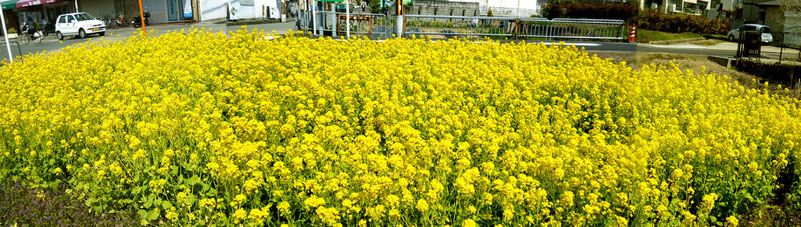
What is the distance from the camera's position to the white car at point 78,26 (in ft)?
98.2

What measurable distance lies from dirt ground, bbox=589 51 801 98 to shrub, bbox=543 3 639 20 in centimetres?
1757

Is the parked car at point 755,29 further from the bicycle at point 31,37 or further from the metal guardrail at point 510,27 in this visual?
the bicycle at point 31,37

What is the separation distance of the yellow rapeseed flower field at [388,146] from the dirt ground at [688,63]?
7447 mm

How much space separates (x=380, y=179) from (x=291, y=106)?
2.64 meters

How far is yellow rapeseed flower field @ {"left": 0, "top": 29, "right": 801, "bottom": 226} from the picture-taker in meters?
4.04

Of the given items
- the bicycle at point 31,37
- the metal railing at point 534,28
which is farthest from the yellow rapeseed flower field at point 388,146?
the bicycle at point 31,37

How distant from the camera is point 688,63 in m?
17.4

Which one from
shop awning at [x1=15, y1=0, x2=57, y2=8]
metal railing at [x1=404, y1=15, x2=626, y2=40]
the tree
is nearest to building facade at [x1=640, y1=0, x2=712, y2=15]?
metal railing at [x1=404, y1=15, x2=626, y2=40]

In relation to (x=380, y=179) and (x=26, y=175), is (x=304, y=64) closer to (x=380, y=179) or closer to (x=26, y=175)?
(x=26, y=175)

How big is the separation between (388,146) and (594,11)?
3540 centimetres

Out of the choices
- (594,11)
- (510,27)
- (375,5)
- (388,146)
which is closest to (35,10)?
(375,5)

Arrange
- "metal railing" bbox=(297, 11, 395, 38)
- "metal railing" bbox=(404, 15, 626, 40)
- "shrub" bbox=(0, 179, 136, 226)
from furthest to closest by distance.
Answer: "metal railing" bbox=(404, 15, 626, 40)
"metal railing" bbox=(297, 11, 395, 38)
"shrub" bbox=(0, 179, 136, 226)

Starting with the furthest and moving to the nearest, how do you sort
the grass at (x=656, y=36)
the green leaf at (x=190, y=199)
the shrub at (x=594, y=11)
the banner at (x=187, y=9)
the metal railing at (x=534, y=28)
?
the banner at (x=187, y=9) < the shrub at (x=594, y=11) < the grass at (x=656, y=36) < the metal railing at (x=534, y=28) < the green leaf at (x=190, y=199)

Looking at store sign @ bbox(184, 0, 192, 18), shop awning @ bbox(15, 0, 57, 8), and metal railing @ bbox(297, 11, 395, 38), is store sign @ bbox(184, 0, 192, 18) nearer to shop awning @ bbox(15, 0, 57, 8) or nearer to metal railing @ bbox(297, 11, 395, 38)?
shop awning @ bbox(15, 0, 57, 8)
